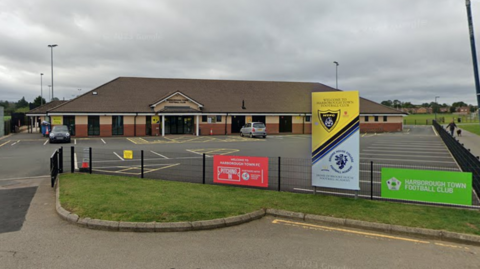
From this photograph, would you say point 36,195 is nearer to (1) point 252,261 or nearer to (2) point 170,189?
(2) point 170,189

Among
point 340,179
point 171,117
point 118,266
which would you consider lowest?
point 118,266

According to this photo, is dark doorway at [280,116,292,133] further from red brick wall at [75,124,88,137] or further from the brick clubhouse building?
red brick wall at [75,124,88,137]

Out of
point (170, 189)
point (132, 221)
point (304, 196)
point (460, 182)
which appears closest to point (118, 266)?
point (132, 221)

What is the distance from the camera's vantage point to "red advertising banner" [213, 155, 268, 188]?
9352mm

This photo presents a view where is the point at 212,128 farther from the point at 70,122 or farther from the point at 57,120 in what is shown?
the point at 57,120

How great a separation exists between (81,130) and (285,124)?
25929 millimetres

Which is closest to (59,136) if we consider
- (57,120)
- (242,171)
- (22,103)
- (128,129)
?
(57,120)

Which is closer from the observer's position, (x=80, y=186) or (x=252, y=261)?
(x=252, y=261)

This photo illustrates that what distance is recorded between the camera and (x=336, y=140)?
28.1 feet

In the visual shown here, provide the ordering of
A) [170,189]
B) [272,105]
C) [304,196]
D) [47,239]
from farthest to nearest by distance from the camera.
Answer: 1. [272,105]
2. [170,189]
3. [304,196]
4. [47,239]

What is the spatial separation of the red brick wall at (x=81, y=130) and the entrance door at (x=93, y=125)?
1.48ft

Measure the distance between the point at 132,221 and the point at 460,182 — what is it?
293 inches

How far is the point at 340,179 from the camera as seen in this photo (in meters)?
8.62

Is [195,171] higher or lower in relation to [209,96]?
lower
